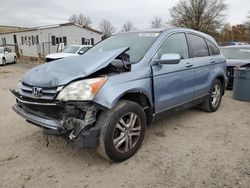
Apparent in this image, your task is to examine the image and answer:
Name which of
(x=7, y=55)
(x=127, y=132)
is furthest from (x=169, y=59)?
(x=7, y=55)

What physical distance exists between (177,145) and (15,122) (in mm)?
3229

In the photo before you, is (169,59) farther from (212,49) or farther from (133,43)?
(212,49)

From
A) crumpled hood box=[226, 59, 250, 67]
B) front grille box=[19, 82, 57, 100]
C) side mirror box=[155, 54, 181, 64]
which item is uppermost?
side mirror box=[155, 54, 181, 64]

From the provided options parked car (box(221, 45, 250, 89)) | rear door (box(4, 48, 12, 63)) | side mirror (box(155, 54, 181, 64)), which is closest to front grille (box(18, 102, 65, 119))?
side mirror (box(155, 54, 181, 64))

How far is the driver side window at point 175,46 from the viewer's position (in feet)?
12.9

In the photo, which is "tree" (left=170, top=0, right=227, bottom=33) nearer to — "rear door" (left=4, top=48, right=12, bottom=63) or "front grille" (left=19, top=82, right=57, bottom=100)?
"rear door" (left=4, top=48, right=12, bottom=63)

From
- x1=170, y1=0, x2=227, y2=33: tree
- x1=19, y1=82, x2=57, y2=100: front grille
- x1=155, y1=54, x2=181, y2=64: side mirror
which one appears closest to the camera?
x1=19, y1=82, x2=57, y2=100: front grille

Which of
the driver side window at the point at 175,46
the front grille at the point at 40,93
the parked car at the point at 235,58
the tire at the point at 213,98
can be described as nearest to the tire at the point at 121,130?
the front grille at the point at 40,93

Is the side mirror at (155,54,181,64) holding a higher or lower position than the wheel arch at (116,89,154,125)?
higher

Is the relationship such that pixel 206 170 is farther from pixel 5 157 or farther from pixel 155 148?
pixel 5 157

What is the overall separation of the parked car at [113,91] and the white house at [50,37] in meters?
24.3

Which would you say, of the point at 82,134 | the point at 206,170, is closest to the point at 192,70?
the point at 206,170

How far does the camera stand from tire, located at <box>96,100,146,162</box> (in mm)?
2979

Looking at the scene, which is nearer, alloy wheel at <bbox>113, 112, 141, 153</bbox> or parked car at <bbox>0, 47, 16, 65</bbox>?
alloy wheel at <bbox>113, 112, 141, 153</bbox>
